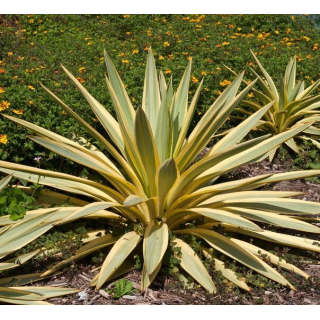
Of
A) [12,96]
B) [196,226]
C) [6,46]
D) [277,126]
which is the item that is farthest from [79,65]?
[196,226]

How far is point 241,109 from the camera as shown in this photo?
5.23 m

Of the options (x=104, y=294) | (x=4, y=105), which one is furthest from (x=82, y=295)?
(x=4, y=105)

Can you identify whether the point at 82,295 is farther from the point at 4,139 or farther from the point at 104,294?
the point at 4,139

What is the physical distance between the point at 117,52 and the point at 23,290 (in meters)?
4.30

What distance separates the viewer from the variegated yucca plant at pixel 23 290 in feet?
8.77

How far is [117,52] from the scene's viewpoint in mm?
6512

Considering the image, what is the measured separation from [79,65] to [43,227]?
3.41m

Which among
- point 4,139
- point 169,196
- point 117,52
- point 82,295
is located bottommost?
point 82,295

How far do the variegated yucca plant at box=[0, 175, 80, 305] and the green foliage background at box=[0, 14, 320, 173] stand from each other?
3.59 ft

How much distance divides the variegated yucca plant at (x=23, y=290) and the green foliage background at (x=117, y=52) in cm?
109

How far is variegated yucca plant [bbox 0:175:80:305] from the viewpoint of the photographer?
267cm

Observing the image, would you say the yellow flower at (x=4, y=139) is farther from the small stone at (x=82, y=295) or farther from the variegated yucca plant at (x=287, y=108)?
the variegated yucca plant at (x=287, y=108)

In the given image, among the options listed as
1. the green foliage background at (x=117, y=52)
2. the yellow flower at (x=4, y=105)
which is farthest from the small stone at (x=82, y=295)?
the yellow flower at (x=4, y=105)

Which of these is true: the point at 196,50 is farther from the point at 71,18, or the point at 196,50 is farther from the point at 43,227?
the point at 43,227
